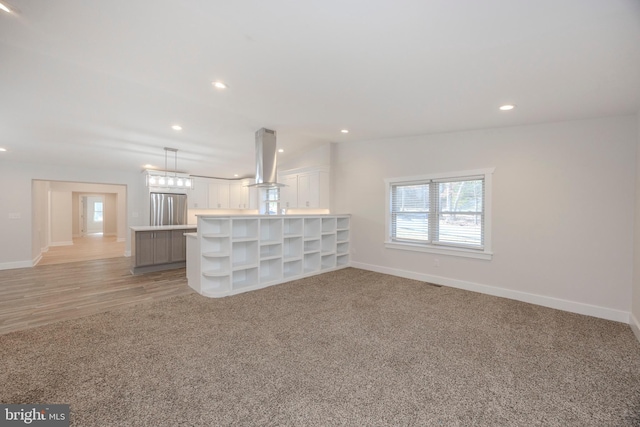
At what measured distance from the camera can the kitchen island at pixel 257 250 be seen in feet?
13.0

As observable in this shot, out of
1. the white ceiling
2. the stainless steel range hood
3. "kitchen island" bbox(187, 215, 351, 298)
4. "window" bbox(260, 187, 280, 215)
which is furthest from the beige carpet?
"window" bbox(260, 187, 280, 215)

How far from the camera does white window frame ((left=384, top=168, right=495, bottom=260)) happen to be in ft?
13.2

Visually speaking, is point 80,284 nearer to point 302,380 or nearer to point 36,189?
point 36,189

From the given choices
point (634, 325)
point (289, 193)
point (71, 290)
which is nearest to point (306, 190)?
point (289, 193)

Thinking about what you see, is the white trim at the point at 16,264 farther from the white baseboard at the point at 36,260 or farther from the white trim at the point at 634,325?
the white trim at the point at 634,325

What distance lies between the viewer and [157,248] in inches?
221

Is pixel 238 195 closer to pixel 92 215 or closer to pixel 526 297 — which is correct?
pixel 526 297

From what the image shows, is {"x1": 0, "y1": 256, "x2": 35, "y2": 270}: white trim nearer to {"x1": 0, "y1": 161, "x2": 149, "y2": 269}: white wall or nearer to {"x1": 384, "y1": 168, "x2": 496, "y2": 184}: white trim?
{"x1": 0, "y1": 161, "x2": 149, "y2": 269}: white wall

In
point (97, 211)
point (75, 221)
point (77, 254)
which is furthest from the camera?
point (97, 211)

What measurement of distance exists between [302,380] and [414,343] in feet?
3.93

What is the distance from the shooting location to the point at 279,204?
7219mm

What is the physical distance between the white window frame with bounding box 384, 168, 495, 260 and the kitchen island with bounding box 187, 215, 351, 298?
104 centimetres

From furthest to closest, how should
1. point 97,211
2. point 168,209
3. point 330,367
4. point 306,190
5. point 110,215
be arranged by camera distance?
point 97,211
point 110,215
point 168,209
point 306,190
point 330,367

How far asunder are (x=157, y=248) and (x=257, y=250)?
279cm
